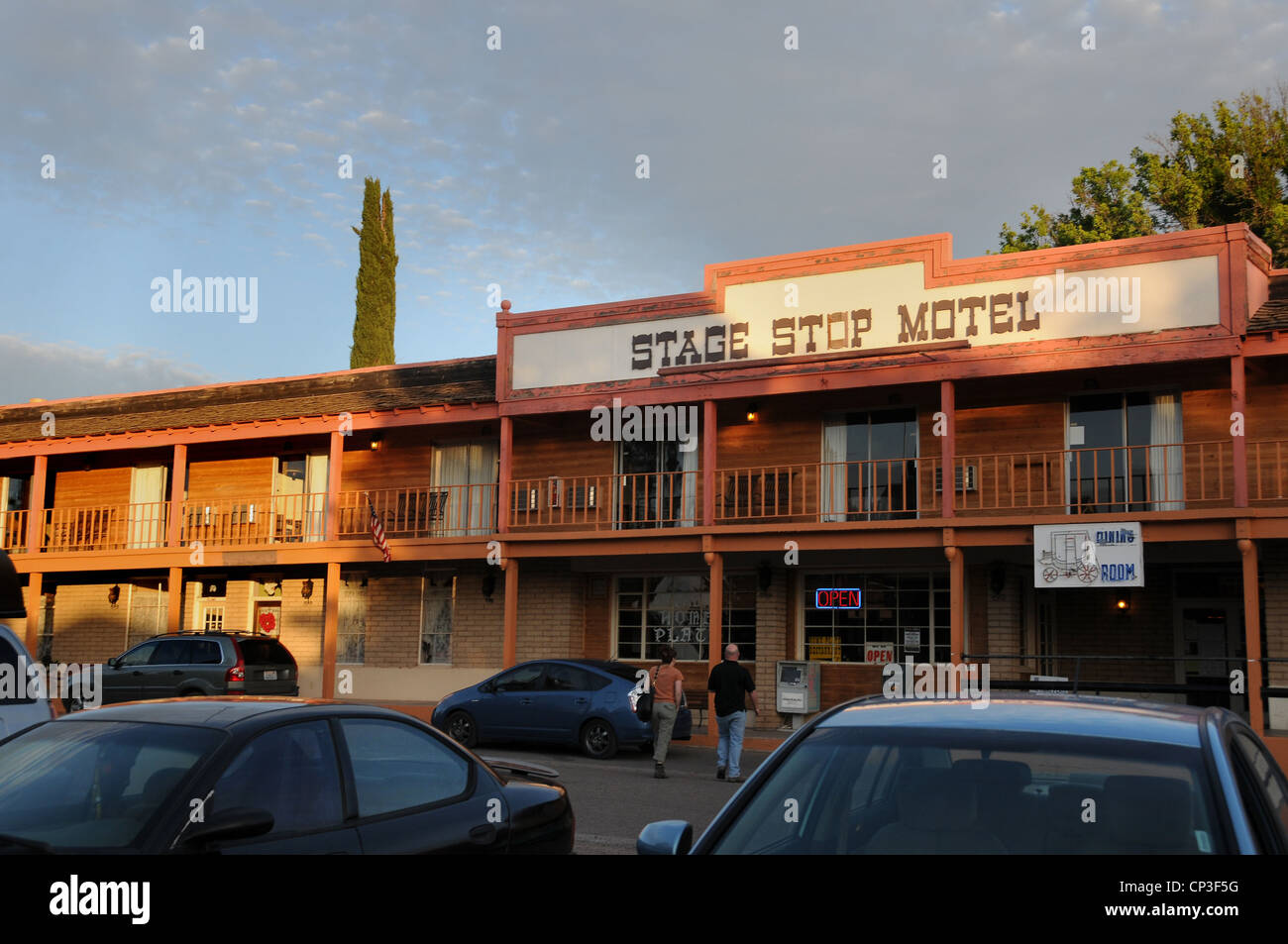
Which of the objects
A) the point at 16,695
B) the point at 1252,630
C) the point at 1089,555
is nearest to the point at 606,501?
the point at 1089,555

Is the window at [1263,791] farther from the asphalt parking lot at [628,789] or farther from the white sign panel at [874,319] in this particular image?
the white sign panel at [874,319]

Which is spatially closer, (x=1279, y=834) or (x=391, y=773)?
(x=1279, y=834)

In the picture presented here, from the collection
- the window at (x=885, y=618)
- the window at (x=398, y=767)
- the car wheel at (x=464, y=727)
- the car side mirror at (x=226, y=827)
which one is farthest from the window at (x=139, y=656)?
the car side mirror at (x=226, y=827)

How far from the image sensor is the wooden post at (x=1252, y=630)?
1491 cm

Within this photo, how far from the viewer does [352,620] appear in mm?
24531

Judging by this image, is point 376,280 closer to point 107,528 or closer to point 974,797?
point 107,528

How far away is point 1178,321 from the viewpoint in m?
16.3

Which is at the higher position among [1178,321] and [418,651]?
[1178,321]

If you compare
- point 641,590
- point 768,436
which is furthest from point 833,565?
point 641,590

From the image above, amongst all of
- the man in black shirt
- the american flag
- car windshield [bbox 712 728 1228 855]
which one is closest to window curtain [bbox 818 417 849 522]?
the man in black shirt

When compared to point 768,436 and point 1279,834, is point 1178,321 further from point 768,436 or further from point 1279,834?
point 1279,834

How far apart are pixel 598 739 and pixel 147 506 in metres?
14.2
